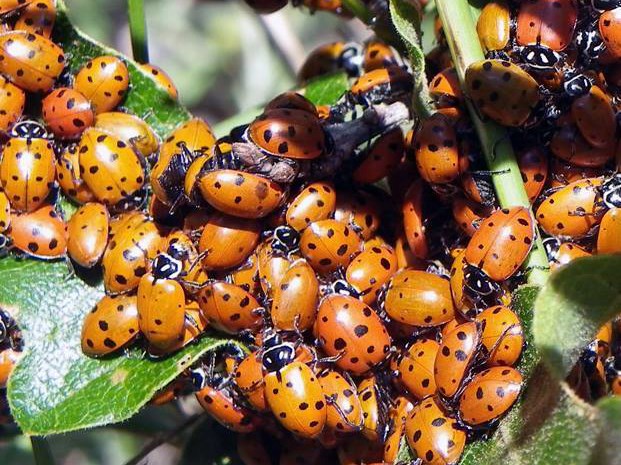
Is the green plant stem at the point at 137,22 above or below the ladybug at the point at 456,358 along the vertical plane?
above

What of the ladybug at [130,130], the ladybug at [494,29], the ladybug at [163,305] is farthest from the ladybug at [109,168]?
the ladybug at [494,29]

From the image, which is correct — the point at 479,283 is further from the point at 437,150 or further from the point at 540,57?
the point at 540,57

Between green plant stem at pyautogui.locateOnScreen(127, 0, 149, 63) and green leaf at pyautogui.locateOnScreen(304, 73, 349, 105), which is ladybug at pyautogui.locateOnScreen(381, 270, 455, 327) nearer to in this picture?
green leaf at pyautogui.locateOnScreen(304, 73, 349, 105)

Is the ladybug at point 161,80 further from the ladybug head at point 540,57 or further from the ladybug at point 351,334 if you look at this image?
the ladybug head at point 540,57

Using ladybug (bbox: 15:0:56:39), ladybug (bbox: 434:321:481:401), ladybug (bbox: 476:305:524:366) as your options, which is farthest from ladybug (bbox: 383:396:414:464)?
ladybug (bbox: 15:0:56:39)

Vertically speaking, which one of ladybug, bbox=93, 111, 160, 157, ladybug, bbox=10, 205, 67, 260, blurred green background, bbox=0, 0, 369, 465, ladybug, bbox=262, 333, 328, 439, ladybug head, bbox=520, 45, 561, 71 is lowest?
blurred green background, bbox=0, 0, 369, 465

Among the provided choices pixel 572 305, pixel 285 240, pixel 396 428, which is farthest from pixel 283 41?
pixel 572 305
